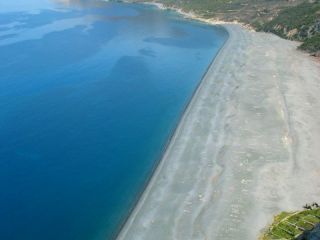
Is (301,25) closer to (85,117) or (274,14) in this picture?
(274,14)

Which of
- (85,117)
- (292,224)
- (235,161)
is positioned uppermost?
(292,224)

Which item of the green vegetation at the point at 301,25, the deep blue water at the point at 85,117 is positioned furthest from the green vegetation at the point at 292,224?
the green vegetation at the point at 301,25

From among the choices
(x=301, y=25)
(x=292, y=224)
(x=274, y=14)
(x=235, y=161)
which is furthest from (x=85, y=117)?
(x=274, y=14)

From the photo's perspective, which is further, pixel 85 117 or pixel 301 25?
pixel 301 25

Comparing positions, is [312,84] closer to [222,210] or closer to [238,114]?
[238,114]

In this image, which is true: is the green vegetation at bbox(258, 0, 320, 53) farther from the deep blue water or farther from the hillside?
the deep blue water

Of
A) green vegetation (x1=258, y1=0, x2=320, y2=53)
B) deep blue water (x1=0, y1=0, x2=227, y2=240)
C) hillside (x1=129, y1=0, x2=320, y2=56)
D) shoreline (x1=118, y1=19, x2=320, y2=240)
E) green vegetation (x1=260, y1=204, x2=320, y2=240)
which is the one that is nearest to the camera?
green vegetation (x1=260, y1=204, x2=320, y2=240)

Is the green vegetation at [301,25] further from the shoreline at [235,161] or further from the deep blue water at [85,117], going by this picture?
the shoreline at [235,161]

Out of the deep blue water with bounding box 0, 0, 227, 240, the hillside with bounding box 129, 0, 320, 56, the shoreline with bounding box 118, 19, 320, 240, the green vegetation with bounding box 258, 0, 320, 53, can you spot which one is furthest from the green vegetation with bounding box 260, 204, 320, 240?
the green vegetation with bounding box 258, 0, 320, 53
